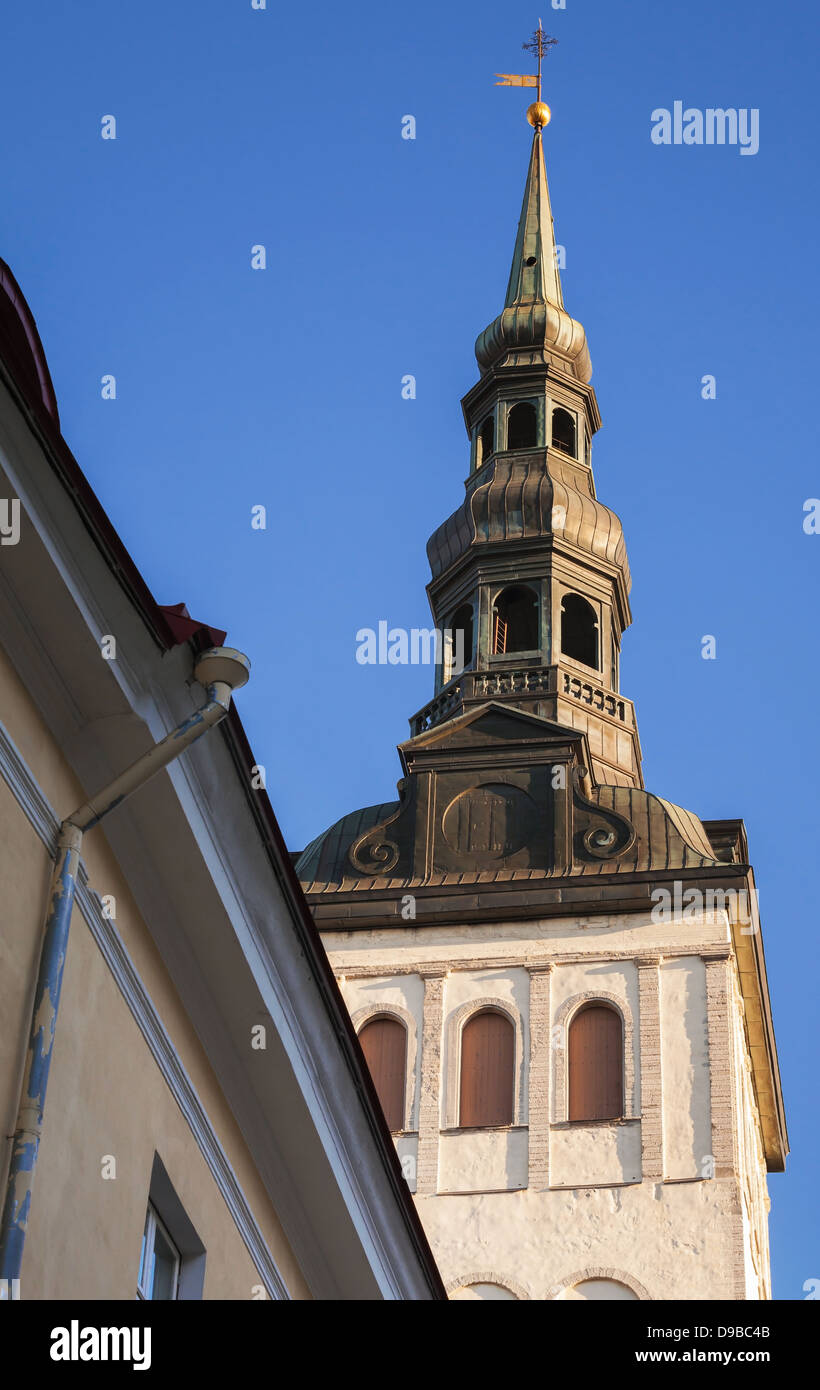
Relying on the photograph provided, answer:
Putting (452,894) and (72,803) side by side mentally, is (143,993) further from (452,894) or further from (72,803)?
(452,894)

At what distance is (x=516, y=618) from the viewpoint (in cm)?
4369

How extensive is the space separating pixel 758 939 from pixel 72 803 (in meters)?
29.2

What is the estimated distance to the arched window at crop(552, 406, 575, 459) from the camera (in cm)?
4831

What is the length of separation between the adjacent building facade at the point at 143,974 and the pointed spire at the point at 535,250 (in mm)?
40085

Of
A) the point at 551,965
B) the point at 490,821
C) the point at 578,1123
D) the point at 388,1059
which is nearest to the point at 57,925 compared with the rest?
the point at 578,1123

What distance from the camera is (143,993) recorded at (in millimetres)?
11172

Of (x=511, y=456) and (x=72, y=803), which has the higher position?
(x=511, y=456)

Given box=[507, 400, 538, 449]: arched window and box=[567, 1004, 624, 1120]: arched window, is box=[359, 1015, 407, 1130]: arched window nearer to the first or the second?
box=[567, 1004, 624, 1120]: arched window

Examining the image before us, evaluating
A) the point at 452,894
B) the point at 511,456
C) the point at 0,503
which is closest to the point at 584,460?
the point at 511,456

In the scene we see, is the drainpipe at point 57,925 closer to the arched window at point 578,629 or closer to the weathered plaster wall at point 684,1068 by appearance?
the weathered plaster wall at point 684,1068

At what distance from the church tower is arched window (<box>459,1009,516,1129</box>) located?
3 centimetres

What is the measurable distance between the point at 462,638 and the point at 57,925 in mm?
34125

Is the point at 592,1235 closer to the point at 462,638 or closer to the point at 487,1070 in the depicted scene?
the point at 487,1070

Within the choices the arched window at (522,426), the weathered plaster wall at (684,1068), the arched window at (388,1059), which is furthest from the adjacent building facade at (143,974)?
the arched window at (522,426)
